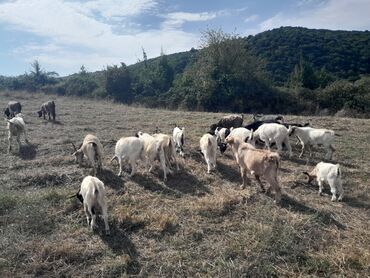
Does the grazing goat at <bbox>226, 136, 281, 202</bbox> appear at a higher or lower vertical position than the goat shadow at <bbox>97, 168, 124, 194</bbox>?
higher

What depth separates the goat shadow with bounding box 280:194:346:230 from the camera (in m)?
7.71

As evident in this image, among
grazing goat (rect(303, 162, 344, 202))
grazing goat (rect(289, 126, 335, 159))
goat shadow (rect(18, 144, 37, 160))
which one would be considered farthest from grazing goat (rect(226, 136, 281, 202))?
goat shadow (rect(18, 144, 37, 160))

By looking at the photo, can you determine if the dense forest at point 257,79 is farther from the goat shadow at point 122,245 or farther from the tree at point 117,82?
the goat shadow at point 122,245

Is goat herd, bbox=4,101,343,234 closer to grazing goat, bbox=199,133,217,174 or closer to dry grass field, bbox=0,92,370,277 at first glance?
grazing goat, bbox=199,133,217,174

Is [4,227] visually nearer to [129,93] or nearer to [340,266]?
[340,266]

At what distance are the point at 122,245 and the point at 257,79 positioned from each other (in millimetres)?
28288

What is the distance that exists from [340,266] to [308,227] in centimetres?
129

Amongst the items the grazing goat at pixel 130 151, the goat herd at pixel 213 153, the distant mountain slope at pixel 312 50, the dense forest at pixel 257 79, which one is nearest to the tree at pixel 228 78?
the dense forest at pixel 257 79

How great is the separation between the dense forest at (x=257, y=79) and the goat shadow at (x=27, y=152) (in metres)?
19.9

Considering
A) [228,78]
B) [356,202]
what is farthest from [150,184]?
[228,78]

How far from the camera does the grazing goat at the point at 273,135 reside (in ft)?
40.4

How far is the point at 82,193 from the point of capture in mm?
7773

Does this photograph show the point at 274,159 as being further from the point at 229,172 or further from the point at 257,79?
the point at 257,79

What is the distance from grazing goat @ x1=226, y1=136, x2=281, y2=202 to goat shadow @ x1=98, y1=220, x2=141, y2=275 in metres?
3.46
